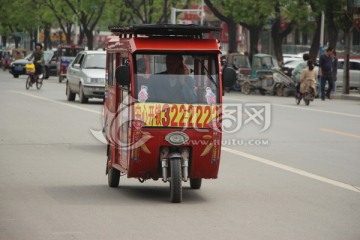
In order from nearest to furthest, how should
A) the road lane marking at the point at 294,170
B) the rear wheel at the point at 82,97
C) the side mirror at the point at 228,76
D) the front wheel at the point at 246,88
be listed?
the side mirror at the point at 228,76, the road lane marking at the point at 294,170, the rear wheel at the point at 82,97, the front wheel at the point at 246,88

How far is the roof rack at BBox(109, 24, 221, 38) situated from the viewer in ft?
39.1

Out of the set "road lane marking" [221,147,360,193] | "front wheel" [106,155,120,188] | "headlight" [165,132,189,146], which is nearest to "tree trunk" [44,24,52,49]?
"road lane marking" [221,147,360,193]

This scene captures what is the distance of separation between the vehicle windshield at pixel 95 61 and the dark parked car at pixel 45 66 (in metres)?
25.6

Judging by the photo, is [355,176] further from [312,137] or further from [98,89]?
[98,89]

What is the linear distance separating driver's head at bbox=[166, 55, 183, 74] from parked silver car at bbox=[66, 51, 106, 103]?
20036 millimetres

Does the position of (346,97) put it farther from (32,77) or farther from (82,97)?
(82,97)

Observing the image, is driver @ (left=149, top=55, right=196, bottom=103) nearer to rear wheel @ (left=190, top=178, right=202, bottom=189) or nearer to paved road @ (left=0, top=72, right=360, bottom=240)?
paved road @ (left=0, top=72, right=360, bottom=240)

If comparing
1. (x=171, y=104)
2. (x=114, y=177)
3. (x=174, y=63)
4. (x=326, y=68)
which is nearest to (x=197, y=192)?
(x=114, y=177)

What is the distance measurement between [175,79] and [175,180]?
130 centimetres

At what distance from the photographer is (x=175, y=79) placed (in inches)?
472

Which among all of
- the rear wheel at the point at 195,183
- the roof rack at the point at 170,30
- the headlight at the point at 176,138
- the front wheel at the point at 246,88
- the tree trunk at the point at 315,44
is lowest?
the front wheel at the point at 246,88

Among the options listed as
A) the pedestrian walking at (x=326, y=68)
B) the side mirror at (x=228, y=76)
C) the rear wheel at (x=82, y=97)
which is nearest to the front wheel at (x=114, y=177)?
the side mirror at (x=228, y=76)

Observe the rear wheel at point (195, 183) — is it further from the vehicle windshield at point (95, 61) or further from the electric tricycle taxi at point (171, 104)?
the vehicle windshield at point (95, 61)

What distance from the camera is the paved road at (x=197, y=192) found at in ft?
31.7
